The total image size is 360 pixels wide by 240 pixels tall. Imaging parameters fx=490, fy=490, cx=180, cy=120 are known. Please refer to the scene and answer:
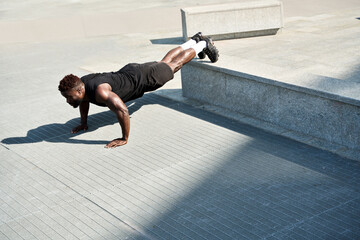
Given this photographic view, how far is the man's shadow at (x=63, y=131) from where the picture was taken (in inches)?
267

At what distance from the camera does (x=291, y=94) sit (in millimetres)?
6266

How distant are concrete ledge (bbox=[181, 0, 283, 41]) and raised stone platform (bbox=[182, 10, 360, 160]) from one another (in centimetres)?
229

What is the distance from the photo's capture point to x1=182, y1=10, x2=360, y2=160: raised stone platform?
18.9 ft

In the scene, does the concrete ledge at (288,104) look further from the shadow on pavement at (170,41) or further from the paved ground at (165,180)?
the shadow on pavement at (170,41)

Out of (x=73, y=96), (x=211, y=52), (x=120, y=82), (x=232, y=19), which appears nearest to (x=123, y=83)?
(x=120, y=82)

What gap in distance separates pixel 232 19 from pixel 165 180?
23.8ft

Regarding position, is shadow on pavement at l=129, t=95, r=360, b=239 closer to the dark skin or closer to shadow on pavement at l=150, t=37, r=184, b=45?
the dark skin

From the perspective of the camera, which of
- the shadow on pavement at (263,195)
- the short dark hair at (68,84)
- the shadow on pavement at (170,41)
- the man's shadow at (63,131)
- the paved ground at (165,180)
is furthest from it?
the shadow on pavement at (170,41)

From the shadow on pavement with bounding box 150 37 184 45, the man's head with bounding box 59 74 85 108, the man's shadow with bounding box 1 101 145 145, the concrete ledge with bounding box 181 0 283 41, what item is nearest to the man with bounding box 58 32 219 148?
the man's head with bounding box 59 74 85 108

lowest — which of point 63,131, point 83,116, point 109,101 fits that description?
point 63,131

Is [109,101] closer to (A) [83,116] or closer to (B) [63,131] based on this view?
(A) [83,116]

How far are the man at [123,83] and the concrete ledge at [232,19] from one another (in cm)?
402

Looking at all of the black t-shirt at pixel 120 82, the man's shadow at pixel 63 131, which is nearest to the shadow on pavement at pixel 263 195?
the black t-shirt at pixel 120 82

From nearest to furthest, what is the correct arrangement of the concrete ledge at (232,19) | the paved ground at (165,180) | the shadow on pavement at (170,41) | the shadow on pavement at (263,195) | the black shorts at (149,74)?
the shadow on pavement at (263,195) → the paved ground at (165,180) → the black shorts at (149,74) → the concrete ledge at (232,19) → the shadow on pavement at (170,41)
